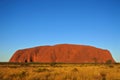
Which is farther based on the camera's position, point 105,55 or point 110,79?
point 105,55

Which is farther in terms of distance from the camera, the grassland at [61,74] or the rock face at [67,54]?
the rock face at [67,54]

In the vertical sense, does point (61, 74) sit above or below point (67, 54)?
above

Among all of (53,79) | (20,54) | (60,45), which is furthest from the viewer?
(20,54)

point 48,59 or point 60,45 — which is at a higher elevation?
point 60,45

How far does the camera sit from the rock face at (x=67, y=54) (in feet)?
428

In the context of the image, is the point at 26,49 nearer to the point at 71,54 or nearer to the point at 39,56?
the point at 39,56

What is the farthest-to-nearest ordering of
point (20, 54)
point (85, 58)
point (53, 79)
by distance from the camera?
point (20, 54) < point (85, 58) < point (53, 79)

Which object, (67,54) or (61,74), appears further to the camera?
(67,54)

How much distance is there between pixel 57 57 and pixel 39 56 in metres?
10.9

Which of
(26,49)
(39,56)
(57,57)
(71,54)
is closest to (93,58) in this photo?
(71,54)

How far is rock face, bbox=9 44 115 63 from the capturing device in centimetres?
13050

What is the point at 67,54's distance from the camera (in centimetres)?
13288

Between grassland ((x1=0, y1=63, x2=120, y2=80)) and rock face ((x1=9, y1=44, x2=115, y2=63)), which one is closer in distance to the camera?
grassland ((x1=0, y1=63, x2=120, y2=80))

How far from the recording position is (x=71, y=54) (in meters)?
133
